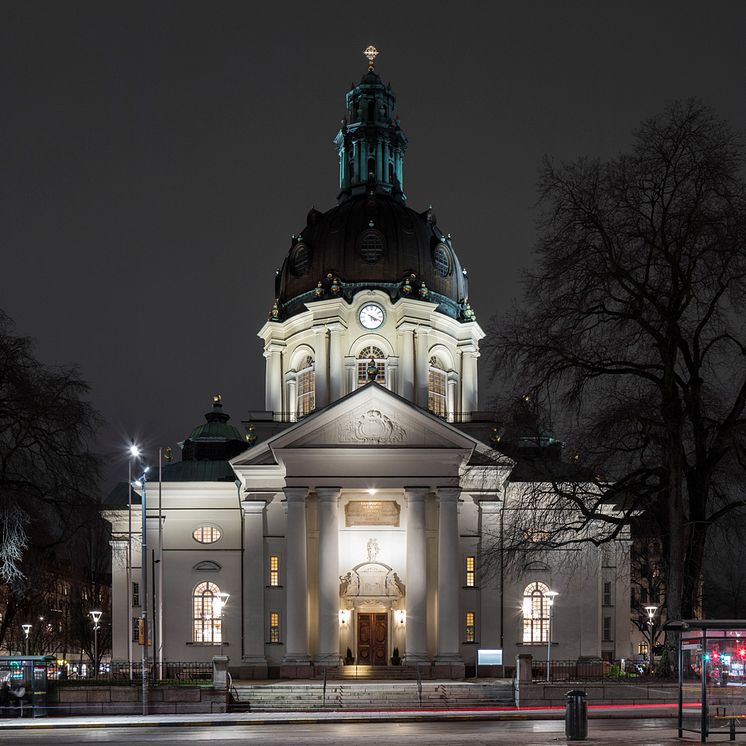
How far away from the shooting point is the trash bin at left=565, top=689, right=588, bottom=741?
94.4 ft

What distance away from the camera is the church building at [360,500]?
59.8 m

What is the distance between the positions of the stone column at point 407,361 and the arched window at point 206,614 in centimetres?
1523

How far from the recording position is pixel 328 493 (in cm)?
5997

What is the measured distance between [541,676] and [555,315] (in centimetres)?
2226

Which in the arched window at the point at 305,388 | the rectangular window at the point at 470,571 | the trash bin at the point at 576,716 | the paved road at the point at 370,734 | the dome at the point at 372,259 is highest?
the dome at the point at 372,259

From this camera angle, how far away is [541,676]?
56.7 m

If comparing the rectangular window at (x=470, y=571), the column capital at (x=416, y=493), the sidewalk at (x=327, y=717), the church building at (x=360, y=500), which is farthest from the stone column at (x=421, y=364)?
the sidewalk at (x=327, y=717)

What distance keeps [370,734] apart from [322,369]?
133 ft

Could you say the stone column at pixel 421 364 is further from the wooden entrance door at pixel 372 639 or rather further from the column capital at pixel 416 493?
the wooden entrance door at pixel 372 639

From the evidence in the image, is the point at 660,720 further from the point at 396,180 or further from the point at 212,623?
the point at 396,180

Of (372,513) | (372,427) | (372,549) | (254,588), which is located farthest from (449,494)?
(254,588)

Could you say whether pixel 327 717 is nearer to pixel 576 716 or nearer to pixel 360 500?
pixel 576 716

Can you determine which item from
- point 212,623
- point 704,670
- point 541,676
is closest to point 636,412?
point 704,670

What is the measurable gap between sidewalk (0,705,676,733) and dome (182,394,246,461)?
35583 mm
